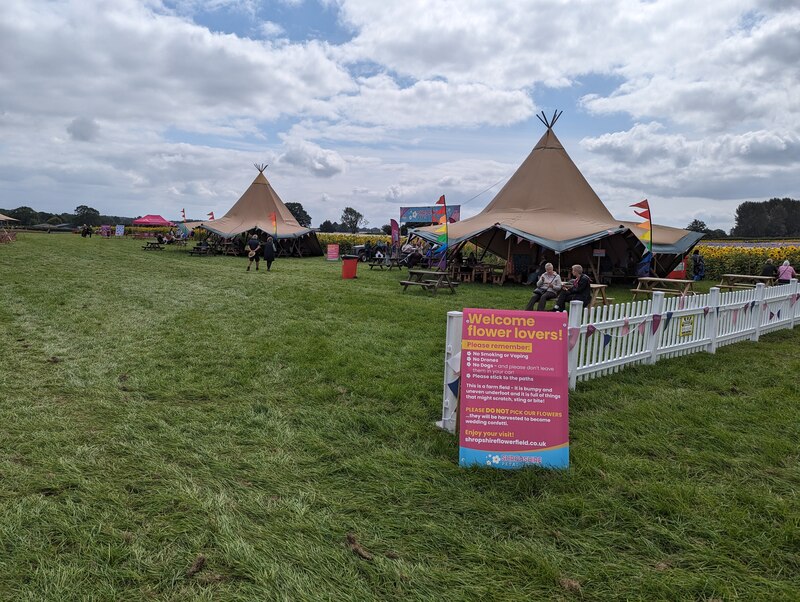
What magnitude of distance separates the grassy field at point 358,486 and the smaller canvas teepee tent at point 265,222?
22516mm

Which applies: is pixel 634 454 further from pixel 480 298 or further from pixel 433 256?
pixel 433 256

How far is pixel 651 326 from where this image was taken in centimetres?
640

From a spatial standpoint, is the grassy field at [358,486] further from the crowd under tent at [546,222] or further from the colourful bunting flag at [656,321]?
the crowd under tent at [546,222]

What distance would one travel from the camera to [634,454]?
382cm

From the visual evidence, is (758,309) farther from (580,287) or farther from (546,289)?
(546,289)

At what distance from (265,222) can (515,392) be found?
27872 mm

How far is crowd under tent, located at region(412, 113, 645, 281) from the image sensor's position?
17500 mm

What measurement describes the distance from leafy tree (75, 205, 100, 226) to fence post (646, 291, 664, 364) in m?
114

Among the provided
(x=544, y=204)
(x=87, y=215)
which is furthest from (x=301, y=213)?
(x=544, y=204)

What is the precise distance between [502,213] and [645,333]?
1391 centimetres

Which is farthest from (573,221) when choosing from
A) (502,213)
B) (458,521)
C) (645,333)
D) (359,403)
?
(458,521)

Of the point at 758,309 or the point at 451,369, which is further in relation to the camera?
the point at 758,309

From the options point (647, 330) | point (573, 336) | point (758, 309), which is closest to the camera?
point (573, 336)

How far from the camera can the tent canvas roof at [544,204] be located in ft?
57.7
